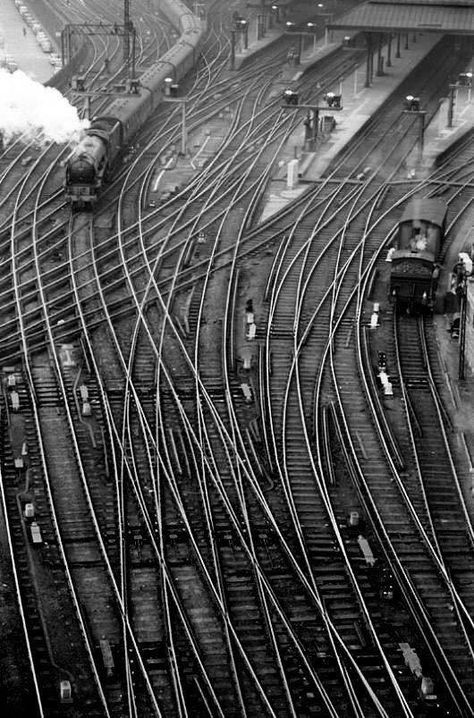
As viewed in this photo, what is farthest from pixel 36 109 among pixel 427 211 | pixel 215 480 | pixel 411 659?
pixel 411 659

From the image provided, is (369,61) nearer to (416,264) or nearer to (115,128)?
(115,128)

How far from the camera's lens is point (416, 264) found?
131 feet

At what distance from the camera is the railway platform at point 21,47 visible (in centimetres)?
8069

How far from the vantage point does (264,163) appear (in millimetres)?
56562

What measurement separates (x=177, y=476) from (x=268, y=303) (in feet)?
38.6

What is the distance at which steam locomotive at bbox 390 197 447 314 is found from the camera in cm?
3941

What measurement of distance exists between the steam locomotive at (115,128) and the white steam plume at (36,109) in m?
1.15

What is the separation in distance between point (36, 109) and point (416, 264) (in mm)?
20957

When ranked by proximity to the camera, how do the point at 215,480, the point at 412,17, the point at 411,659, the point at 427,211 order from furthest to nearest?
the point at 412,17 < the point at 427,211 < the point at 215,480 < the point at 411,659

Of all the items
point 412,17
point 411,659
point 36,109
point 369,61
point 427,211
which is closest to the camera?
point 411,659

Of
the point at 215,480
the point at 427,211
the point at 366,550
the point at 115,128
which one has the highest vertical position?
the point at 115,128

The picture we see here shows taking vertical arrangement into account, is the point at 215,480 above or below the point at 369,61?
below

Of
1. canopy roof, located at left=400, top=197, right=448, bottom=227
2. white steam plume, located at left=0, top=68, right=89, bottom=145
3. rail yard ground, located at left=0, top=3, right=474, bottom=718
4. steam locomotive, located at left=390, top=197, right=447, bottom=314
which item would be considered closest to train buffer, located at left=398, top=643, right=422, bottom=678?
rail yard ground, located at left=0, top=3, right=474, bottom=718

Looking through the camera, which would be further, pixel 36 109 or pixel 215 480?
pixel 36 109
